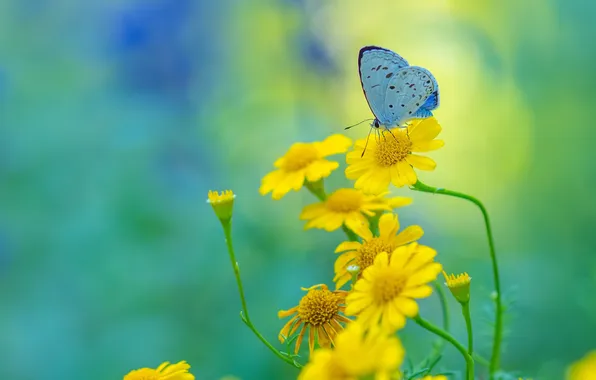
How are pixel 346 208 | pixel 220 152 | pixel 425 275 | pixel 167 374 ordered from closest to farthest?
pixel 425 275 → pixel 167 374 → pixel 346 208 → pixel 220 152

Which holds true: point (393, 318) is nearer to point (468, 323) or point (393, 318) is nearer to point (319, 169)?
point (468, 323)

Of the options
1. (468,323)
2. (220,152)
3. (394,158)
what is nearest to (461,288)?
(468,323)

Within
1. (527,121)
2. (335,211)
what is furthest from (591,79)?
(335,211)

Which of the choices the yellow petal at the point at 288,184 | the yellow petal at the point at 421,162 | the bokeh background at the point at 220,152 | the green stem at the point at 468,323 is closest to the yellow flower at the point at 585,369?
the green stem at the point at 468,323

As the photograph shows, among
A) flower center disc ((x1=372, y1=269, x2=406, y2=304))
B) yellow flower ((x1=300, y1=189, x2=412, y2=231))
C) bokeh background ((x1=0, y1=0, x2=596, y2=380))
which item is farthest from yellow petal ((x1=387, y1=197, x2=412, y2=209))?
bokeh background ((x1=0, y1=0, x2=596, y2=380))

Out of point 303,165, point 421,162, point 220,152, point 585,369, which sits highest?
point 220,152

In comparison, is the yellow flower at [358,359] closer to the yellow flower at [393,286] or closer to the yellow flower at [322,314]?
the yellow flower at [393,286]

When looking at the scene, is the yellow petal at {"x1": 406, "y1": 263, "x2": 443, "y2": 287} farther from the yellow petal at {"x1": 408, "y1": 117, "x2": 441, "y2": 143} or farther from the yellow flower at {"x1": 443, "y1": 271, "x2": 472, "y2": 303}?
the yellow petal at {"x1": 408, "y1": 117, "x2": 441, "y2": 143}
